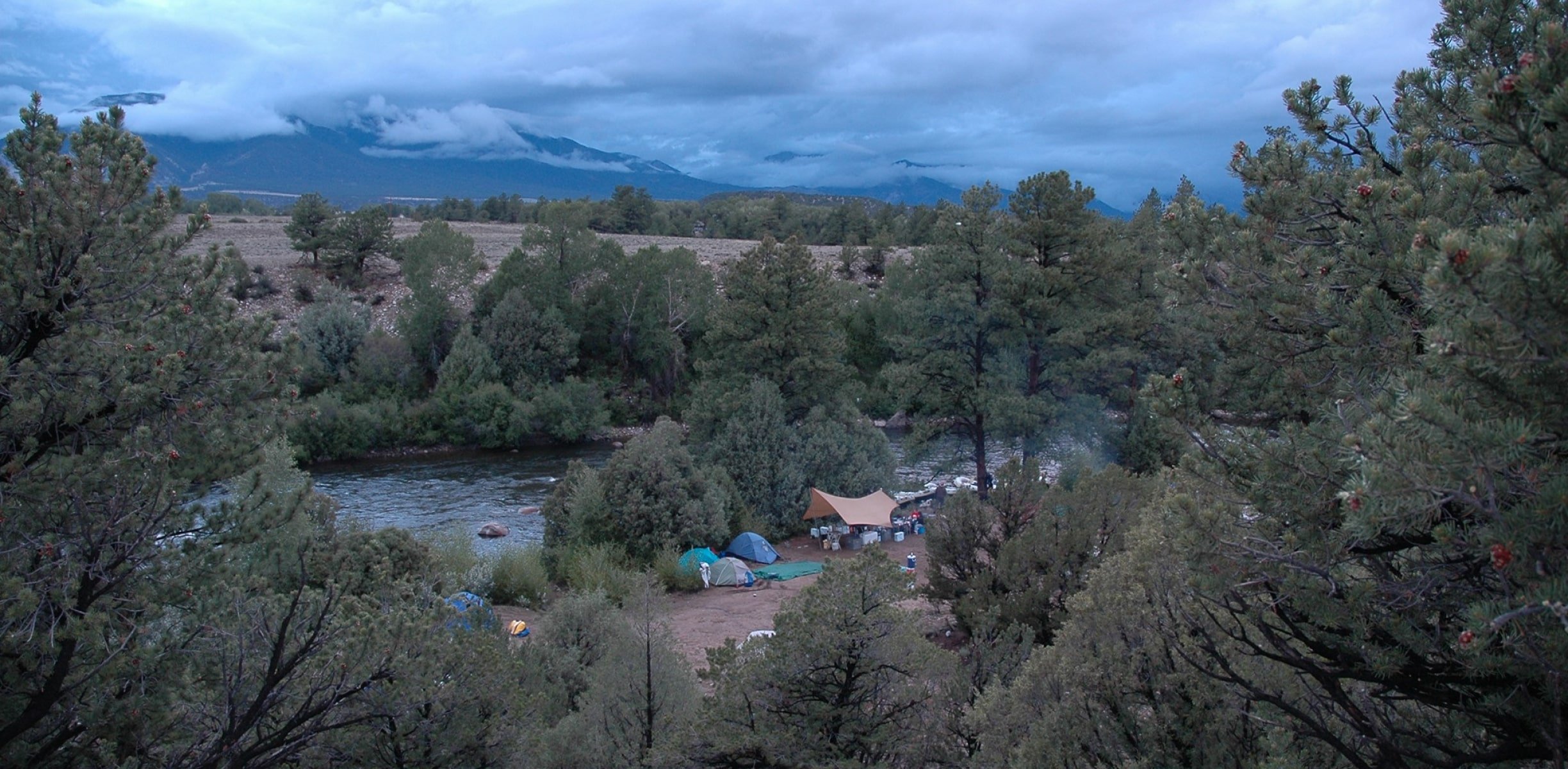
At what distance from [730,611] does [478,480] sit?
18.7 m

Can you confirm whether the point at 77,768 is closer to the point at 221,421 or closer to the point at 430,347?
the point at 221,421

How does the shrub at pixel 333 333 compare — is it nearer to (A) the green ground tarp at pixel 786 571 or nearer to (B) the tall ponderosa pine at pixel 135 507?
(A) the green ground tarp at pixel 786 571

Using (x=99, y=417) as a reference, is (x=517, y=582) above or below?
below

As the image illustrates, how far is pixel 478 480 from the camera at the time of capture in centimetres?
3388

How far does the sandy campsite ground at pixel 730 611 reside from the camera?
14.4m

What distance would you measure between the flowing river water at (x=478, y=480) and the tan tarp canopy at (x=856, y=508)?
62.3 inches

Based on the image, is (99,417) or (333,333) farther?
(333,333)

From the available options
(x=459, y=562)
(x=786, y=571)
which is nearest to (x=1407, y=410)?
(x=459, y=562)

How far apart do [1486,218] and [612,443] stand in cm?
3843

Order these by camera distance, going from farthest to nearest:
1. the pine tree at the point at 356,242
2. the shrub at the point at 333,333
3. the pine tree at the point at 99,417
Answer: the pine tree at the point at 356,242 → the shrub at the point at 333,333 → the pine tree at the point at 99,417

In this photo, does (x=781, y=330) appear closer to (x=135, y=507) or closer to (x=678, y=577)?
(x=678, y=577)

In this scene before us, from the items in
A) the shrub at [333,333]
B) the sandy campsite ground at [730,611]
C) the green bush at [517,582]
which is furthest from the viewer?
the shrub at [333,333]

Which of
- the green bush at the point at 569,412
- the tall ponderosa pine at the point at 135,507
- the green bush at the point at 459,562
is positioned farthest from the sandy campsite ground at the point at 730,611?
the green bush at the point at 569,412

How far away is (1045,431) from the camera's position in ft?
80.4
